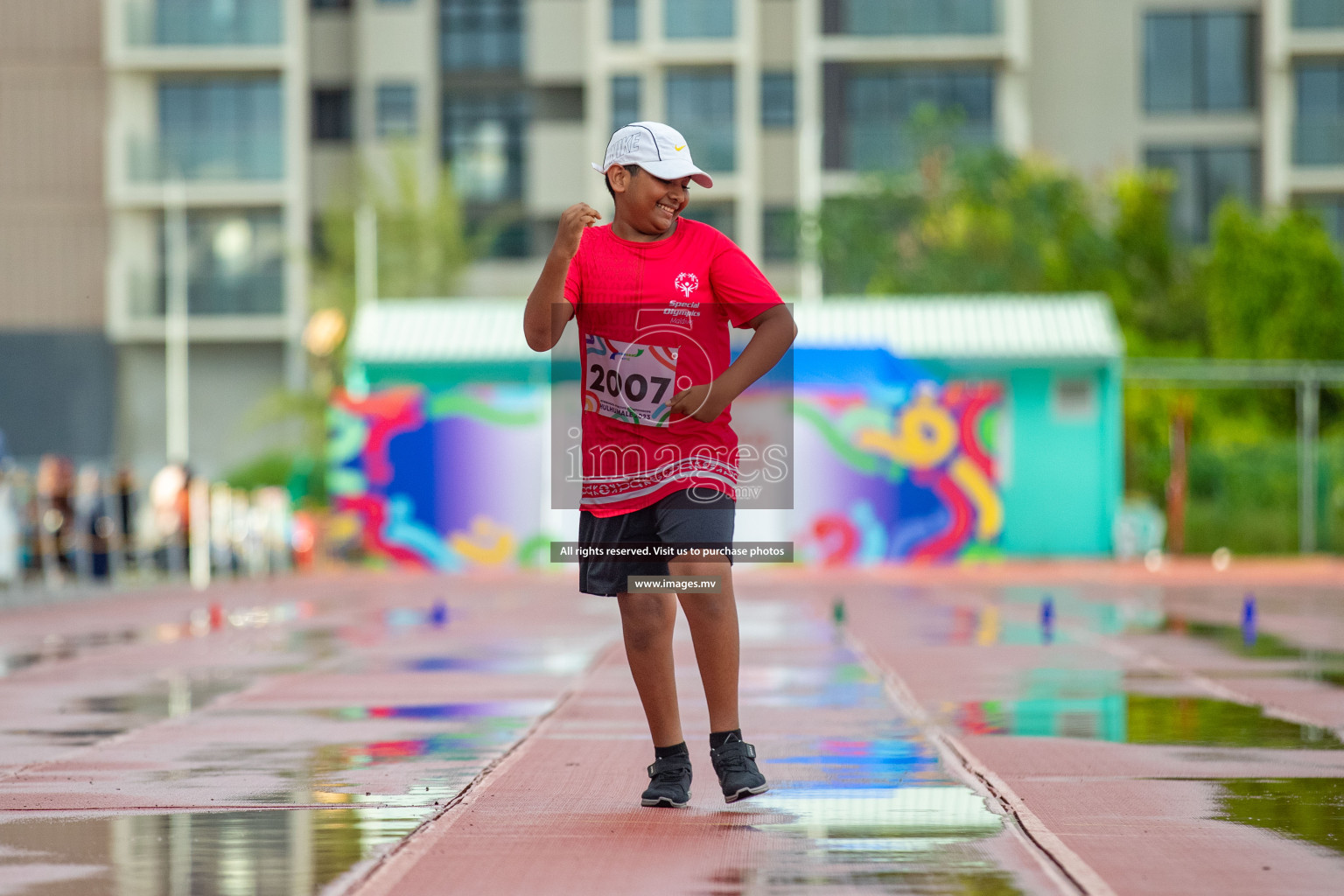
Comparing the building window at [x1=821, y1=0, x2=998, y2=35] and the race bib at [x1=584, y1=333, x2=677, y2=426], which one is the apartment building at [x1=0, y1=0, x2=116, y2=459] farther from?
the race bib at [x1=584, y1=333, x2=677, y2=426]

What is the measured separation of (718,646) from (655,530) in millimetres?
414

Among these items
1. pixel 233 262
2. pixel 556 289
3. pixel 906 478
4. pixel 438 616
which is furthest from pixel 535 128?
pixel 556 289

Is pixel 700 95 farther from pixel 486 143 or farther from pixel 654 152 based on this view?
pixel 654 152

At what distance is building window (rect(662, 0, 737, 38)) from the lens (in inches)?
2041

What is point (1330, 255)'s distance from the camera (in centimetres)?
3816

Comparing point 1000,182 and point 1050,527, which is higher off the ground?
point 1000,182

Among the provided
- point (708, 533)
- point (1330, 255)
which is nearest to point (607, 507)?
point (708, 533)

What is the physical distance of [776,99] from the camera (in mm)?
53219

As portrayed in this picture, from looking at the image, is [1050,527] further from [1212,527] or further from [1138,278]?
[1138,278]

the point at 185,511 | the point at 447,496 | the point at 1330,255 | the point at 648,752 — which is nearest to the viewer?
the point at 648,752

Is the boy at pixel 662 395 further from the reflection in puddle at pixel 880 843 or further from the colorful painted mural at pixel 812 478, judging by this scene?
the colorful painted mural at pixel 812 478

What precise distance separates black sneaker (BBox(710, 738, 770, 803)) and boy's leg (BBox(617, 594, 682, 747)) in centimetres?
15

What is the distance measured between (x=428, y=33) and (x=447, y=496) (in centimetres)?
2582

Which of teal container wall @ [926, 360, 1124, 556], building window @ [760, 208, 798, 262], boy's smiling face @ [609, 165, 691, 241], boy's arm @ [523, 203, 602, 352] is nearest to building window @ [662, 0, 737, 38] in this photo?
building window @ [760, 208, 798, 262]
